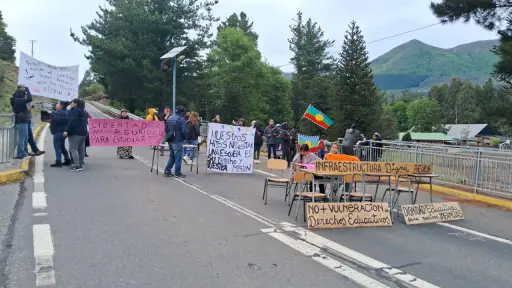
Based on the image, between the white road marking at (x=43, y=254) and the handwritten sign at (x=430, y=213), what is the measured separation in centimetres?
557

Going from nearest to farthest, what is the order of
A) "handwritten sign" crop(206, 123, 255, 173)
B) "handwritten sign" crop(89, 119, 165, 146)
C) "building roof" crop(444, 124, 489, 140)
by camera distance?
"handwritten sign" crop(206, 123, 255, 173) → "handwritten sign" crop(89, 119, 165, 146) → "building roof" crop(444, 124, 489, 140)

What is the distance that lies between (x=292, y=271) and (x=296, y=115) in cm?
7525

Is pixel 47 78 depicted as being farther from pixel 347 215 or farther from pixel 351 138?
pixel 347 215

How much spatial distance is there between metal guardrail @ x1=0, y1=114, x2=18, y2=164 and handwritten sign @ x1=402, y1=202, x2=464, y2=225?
9.64 meters

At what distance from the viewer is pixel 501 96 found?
2014 centimetres

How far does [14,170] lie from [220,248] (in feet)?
22.9

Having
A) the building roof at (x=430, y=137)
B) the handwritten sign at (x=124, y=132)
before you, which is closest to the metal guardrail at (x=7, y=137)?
the handwritten sign at (x=124, y=132)

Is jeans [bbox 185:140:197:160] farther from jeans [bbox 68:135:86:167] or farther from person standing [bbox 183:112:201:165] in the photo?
jeans [bbox 68:135:86:167]

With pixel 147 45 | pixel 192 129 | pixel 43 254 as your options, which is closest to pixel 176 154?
pixel 192 129

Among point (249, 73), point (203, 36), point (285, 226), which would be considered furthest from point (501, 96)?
point (249, 73)

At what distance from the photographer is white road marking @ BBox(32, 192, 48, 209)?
784cm

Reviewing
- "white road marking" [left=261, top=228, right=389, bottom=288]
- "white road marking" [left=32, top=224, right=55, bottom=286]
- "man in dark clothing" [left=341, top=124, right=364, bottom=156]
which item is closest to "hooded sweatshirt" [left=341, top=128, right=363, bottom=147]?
"man in dark clothing" [left=341, top=124, right=364, bottom=156]

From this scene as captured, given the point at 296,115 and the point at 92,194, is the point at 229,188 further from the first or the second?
the point at 296,115

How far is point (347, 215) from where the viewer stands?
744 centimetres
